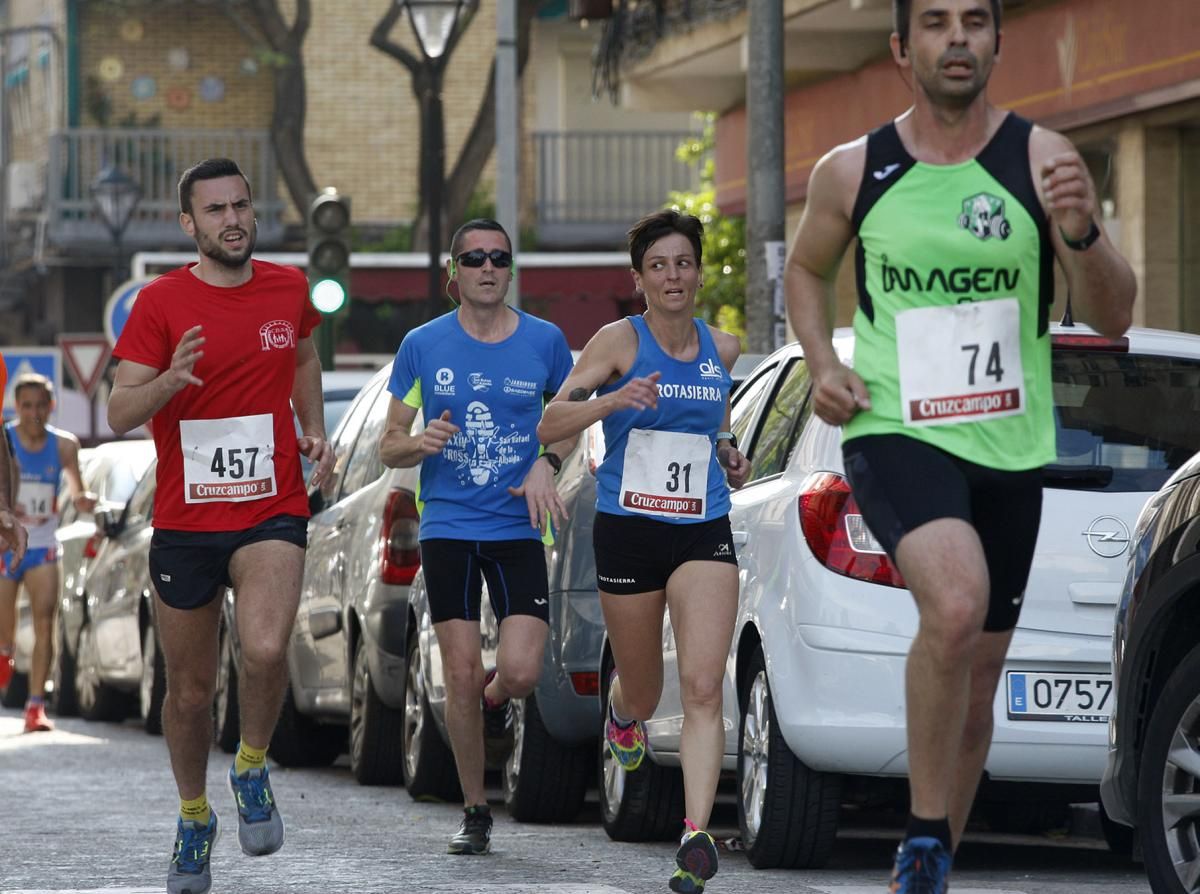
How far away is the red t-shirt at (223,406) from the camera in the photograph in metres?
8.30

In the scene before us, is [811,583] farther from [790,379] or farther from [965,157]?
[965,157]

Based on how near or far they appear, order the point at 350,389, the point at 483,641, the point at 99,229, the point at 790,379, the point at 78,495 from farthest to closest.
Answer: the point at 99,229 < the point at 78,495 < the point at 350,389 < the point at 483,641 < the point at 790,379

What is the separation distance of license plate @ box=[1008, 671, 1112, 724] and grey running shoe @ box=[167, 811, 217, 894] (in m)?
A: 2.30

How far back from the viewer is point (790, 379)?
961cm

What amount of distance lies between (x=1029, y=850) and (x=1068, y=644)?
1.82 metres

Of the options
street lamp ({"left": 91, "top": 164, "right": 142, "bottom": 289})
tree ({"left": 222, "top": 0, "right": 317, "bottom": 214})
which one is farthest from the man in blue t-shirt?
tree ({"left": 222, "top": 0, "right": 317, "bottom": 214})

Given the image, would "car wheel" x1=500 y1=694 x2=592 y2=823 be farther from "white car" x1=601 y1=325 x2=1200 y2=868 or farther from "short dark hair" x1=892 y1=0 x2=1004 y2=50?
"short dark hair" x1=892 y1=0 x2=1004 y2=50

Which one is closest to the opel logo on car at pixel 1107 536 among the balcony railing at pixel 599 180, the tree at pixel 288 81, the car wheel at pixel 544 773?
the car wheel at pixel 544 773

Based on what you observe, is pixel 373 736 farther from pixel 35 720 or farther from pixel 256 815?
pixel 35 720

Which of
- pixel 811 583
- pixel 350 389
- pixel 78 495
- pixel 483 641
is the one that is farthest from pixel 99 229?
pixel 811 583

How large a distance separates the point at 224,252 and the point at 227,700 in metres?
7.36

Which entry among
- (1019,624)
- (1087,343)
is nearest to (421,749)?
(1019,624)

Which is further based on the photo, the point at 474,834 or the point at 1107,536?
the point at 474,834

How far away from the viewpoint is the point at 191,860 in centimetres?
812
